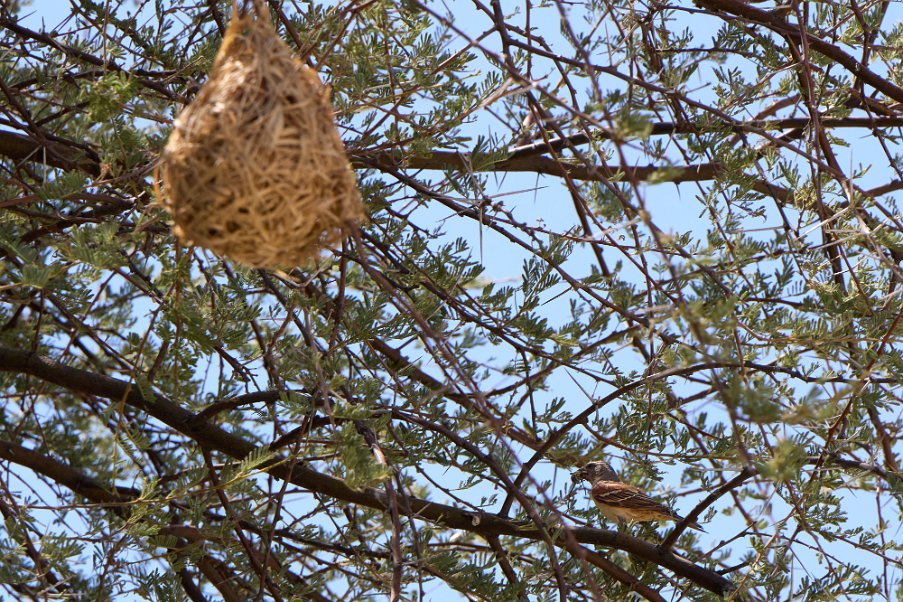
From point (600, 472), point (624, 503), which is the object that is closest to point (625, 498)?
point (624, 503)

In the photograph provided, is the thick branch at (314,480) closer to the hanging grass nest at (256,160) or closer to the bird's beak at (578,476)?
the bird's beak at (578,476)

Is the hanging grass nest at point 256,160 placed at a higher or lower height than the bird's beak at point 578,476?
lower

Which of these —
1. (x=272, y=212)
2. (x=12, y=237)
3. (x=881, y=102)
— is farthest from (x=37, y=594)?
(x=881, y=102)

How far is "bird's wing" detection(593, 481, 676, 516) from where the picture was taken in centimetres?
401

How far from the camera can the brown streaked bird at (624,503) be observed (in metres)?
4.01

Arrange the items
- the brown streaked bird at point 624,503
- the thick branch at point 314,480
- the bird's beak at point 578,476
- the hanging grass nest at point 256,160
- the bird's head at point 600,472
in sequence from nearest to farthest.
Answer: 1. the hanging grass nest at point 256,160
2. the thick branch at point 314,480
3. the bird's beak at point 578,476
4. the brown streaked bird at point 624,503
5. the bird's head at point 600,472

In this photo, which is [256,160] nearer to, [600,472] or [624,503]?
[624,503]

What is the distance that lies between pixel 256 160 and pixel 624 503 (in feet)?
7.95

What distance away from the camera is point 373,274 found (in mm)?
2520

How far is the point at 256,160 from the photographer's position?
208 cm

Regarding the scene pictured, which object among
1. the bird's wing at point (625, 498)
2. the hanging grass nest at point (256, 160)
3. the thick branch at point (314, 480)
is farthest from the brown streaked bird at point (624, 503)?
the hanging grass nest at point (256, 160)

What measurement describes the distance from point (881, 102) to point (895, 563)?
1.54m

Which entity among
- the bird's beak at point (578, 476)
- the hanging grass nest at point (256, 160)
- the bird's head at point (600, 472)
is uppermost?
the bird's head at point (600, 472)

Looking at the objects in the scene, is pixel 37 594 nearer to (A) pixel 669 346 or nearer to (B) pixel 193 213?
(B) pixel 193 213
